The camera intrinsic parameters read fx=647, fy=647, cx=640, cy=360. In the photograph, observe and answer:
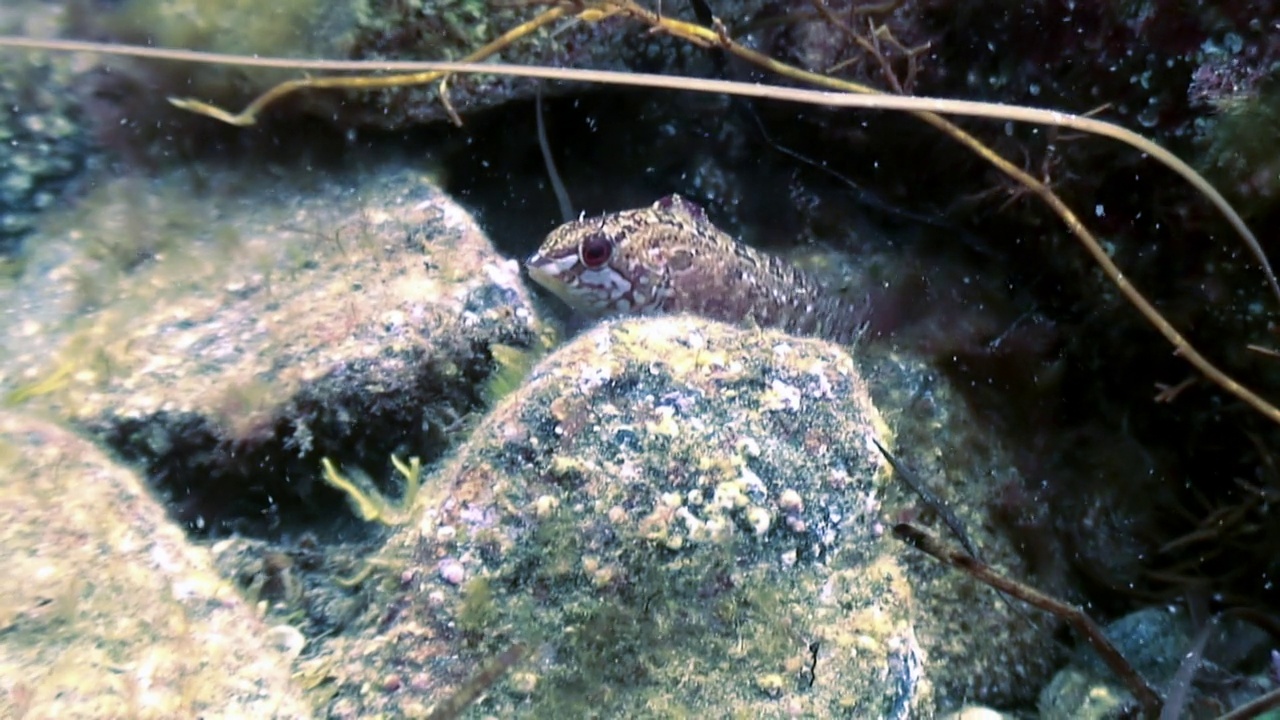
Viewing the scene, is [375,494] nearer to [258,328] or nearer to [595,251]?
[258,328]

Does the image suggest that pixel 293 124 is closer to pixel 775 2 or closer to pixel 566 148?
pixel 566 148

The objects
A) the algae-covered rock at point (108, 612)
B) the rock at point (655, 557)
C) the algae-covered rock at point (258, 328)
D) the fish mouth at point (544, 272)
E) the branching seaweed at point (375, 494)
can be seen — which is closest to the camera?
the algae-covered rock at point (108, 612)

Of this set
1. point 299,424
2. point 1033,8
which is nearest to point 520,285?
point 299,424

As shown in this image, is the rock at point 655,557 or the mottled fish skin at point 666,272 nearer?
the rock at point 655,557

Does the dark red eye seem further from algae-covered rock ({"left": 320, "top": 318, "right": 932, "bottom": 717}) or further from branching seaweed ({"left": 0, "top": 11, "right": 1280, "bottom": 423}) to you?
algae-covered rock ({"left": 320, "top": 318, "right": 932, "bottom": 717})

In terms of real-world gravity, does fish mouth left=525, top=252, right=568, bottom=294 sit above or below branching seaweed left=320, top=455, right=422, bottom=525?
above

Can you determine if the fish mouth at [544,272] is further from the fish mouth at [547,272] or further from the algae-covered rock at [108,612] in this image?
the algae-covered rock at [108,612]

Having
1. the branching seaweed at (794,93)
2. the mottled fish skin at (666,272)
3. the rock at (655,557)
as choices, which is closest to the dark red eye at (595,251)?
the mottled fish skin at (666,272)

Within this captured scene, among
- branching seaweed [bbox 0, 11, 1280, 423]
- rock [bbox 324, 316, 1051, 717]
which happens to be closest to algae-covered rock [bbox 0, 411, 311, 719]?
rock [bbox 324, 316, 1051, 717]
